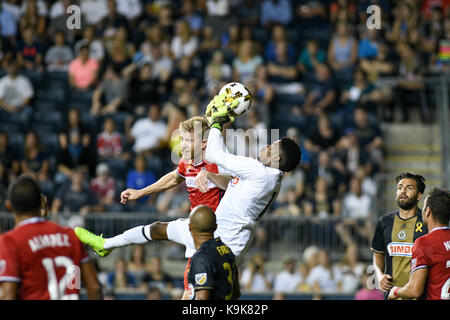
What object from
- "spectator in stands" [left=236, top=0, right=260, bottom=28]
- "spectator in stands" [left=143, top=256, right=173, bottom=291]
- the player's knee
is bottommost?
"spectator in stands" [left=143, top=256, right=173, bottom=291]

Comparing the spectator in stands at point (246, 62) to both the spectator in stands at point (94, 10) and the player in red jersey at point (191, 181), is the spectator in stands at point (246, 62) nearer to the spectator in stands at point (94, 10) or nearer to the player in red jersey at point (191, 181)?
the spectator in stands at point (94, 10)

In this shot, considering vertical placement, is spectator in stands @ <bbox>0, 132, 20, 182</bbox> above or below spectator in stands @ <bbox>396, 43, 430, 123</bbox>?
below

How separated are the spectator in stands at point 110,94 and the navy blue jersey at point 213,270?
416 inches

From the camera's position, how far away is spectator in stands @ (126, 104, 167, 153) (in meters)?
16.2

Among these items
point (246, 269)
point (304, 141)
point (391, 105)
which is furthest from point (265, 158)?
point (391, 105)

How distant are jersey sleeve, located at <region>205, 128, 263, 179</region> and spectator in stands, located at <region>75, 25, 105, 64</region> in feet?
33.4

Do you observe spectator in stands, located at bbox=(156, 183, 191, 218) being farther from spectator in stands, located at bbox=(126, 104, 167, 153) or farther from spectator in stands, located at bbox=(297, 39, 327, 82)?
spectator in stands, located at bbox=(297, 39, 327, 82)

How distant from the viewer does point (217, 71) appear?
1714cm

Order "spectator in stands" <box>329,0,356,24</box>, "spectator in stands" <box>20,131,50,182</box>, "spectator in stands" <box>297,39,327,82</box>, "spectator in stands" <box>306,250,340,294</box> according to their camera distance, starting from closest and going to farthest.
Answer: "spectator in stands" <box>306,250,340,294</box> → "spectator in stands" <box>20,131,50,182</box> → "spectator in stands" <box>297,39,327,82</box> → "spectator in stands" <box>329,0,356,24</box>

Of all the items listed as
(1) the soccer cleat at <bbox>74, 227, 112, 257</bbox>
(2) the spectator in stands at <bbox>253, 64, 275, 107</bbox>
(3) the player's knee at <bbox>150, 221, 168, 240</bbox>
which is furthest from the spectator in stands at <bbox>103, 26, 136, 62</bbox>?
(3) the player's knee at <bbox>150, 221, 168, 240</bbox>

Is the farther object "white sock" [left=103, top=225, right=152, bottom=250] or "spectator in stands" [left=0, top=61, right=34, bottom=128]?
"spectator in stands" [left=0, top=61, right=34, bottom=128]

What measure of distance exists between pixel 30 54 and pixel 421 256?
1298 centimetres

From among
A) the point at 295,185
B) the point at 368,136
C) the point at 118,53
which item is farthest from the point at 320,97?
the point at 118,53

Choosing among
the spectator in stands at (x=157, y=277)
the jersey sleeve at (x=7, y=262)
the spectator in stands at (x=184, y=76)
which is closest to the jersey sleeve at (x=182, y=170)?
the jersey sleeve at (x=7, y=262)
